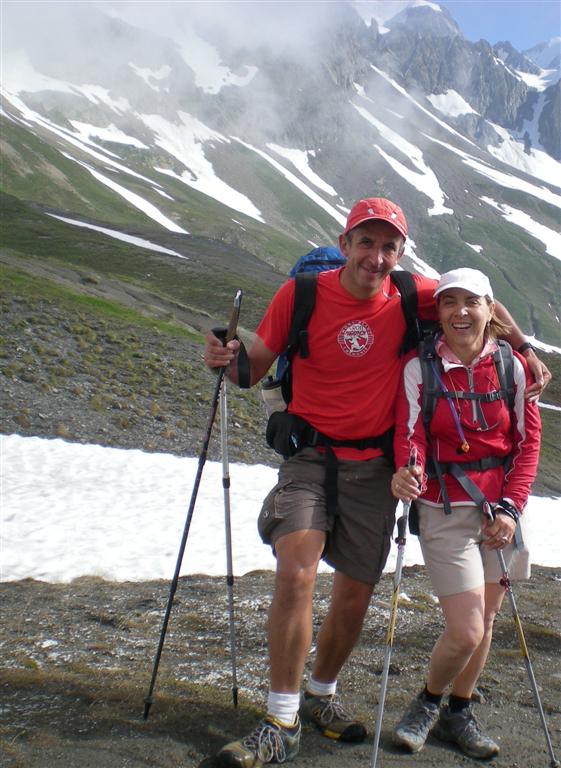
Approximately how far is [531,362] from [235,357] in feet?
7.85

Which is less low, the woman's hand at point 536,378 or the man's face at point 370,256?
the man's face at point 370,256

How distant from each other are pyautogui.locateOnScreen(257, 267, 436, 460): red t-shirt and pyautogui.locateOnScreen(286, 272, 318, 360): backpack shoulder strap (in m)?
0.05

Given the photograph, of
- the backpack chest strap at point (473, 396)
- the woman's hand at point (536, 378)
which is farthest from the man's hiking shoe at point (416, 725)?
the woman's hand at point (536, 378)

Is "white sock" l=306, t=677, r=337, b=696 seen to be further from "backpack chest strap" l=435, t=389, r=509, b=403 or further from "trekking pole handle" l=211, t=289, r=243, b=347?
"trekking pole handle" l=211, t=289, r=243, b=347

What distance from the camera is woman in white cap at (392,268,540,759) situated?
5590mm

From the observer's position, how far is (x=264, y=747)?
5.18 metres

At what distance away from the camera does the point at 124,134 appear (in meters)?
184

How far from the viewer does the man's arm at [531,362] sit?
582 cm

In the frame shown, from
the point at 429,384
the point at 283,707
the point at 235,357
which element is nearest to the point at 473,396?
the point at 429,384

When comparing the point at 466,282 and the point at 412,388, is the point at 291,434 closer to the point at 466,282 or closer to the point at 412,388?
the point at 412,388

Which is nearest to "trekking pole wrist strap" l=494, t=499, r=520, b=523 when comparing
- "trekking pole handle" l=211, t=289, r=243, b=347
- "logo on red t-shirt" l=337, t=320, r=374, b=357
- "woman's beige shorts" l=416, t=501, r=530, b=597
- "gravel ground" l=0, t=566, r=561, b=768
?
"woman's beige shorts" l=416, t=501, r=530, b=597

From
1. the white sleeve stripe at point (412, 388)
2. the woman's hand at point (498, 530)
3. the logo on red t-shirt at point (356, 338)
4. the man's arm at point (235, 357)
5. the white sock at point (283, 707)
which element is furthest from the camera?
the man's arm at point (235, 357)

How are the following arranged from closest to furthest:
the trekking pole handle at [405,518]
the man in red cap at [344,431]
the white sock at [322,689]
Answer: the trekking pole handle at [405,518]
the man in red cap at [344,431]
the white sock at [322,689]

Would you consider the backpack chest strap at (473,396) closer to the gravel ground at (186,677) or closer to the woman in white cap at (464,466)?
the woman in white cap at (464,466)
